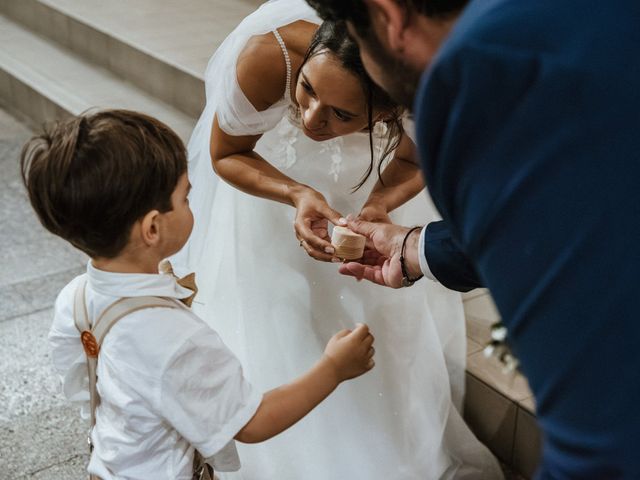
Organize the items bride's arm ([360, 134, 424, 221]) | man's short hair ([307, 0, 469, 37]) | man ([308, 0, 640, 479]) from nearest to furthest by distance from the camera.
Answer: man ([308, 0, 640, 479])
man's short hair ([307, 0, 469, 37])
bride's arm ([360, 134, 424, 221])

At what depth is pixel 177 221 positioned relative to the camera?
156 centimetres

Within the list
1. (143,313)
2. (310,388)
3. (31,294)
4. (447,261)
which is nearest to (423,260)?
(447,261)

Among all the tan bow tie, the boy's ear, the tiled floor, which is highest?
the boy's ear

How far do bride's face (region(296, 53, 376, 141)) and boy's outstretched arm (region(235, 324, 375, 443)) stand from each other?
1.88 feet

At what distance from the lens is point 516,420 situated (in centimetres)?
262

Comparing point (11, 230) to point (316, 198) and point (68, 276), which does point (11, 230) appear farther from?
point (316, 198)

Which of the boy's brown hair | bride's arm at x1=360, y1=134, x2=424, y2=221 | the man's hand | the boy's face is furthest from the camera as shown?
bride's arm at x1=360, y1=134, x2=424, y2=221

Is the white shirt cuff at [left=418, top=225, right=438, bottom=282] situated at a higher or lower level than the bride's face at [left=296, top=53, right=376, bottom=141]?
lower

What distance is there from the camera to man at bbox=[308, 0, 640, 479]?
2.38 ft

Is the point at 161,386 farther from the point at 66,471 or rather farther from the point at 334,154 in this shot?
the point at 66,471

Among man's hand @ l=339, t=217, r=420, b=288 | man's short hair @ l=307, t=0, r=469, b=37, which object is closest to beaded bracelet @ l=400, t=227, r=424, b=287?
man's hand @ l=339, t=217, r=420, b=288

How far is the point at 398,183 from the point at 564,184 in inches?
61.4

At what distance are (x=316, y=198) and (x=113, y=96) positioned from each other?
301 centimetres

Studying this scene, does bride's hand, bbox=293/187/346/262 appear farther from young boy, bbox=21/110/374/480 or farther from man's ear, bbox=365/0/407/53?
man's ear, bbox=365/0/407/53
